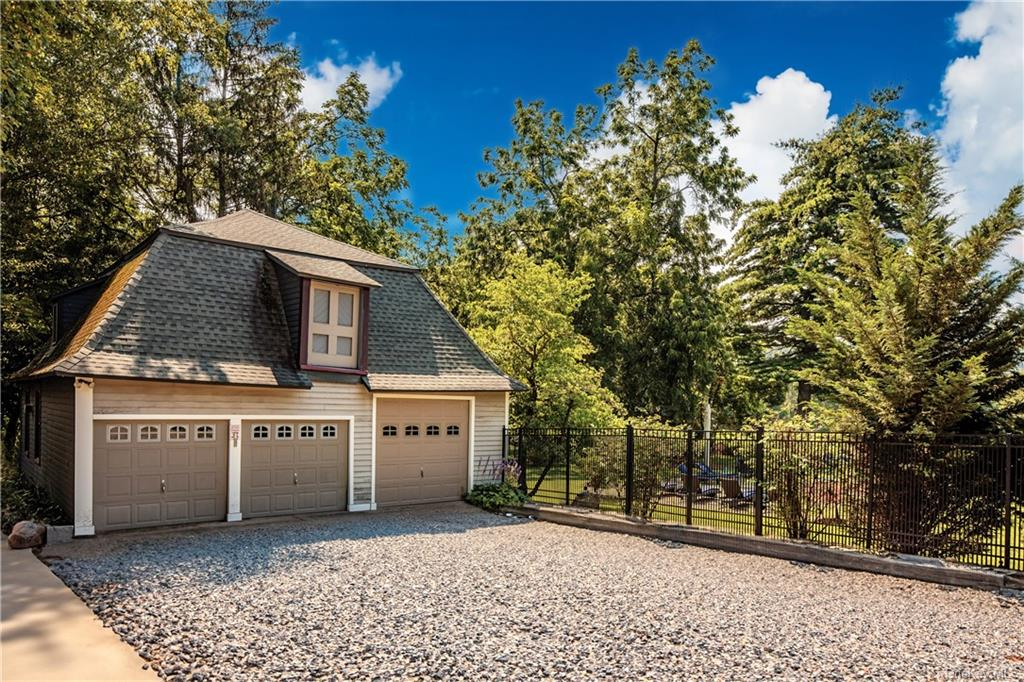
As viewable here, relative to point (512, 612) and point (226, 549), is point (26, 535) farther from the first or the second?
point (512, 612)

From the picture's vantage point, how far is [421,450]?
14.4 metres

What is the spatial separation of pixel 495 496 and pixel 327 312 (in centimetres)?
542

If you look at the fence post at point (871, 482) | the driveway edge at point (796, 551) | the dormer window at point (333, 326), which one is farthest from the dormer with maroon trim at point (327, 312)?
the fence post at point (871, 482)

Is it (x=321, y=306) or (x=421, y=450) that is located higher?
(x=321, y=306)

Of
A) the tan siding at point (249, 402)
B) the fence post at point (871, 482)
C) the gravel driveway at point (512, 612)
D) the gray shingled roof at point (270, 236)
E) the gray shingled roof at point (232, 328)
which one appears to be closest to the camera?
the gravel driveway at point (512, 612)

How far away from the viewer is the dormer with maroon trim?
1305cm

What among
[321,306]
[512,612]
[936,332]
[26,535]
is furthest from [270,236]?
[936,332]

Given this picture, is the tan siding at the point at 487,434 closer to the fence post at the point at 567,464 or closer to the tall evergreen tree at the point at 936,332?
the fence post at the point at 567,464

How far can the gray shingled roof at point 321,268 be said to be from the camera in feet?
43.0

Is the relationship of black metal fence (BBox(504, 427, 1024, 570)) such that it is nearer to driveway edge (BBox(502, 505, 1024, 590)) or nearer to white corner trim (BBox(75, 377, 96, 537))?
driveway edge (BBox(502, 505, 1024, 590))

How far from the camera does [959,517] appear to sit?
933cm

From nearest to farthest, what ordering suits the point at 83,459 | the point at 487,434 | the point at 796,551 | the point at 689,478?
the point at 796,551, the point at 83,459, the point at 689,478, the point at 487,434

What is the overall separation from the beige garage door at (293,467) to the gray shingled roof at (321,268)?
2.98 m

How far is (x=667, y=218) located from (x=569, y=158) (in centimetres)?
565
